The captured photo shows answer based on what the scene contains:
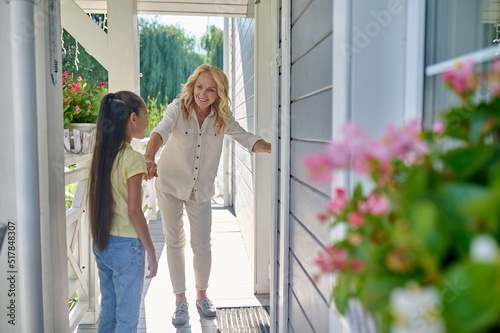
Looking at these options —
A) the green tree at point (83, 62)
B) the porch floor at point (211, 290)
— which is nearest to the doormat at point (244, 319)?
the porch floor at point (211, 290)

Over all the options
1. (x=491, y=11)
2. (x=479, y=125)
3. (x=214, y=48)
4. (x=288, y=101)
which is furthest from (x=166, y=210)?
(x=214, y=48)

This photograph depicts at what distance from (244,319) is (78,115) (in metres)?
1.53

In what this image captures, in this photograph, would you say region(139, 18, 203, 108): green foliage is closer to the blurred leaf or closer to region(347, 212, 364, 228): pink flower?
region(347, 212, 364, 228): pink flower

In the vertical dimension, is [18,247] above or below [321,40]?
below

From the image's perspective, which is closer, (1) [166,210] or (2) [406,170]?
(2) [406,170]

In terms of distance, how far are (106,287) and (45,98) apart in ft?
2.64

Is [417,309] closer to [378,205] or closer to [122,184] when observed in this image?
[378,205]

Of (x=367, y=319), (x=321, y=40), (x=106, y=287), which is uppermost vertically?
(x=321, y=40)

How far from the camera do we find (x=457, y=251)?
330mm

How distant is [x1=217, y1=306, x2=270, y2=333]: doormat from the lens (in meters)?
2.64

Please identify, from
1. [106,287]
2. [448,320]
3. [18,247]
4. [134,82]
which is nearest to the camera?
[448,320]

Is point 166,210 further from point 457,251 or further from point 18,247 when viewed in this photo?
point 457,251

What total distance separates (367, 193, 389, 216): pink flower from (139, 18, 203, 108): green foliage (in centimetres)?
1351

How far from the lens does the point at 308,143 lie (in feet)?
4.77
